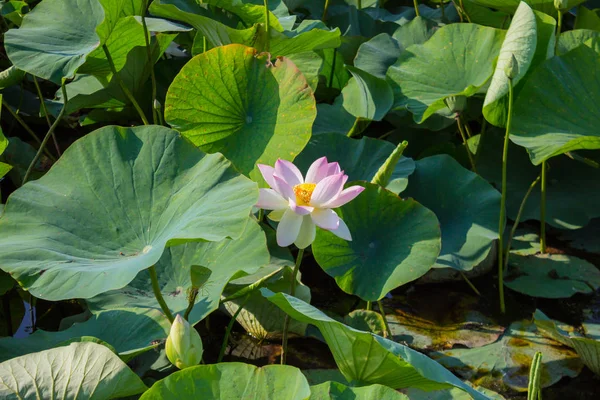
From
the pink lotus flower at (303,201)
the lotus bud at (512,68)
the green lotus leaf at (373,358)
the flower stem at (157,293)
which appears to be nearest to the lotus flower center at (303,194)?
the pink lotus flower at (303,201)

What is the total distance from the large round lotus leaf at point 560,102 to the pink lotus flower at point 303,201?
966 millimetres

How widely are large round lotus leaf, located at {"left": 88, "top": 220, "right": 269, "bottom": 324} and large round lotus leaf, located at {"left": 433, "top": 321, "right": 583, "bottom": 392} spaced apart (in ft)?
2.10

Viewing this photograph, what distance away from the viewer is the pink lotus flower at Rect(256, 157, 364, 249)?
51.3 inches

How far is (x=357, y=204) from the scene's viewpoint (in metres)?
1.74

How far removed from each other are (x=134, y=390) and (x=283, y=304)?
11.8 inches

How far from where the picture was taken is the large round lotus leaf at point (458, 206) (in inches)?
78.6

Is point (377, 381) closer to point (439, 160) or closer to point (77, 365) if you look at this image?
point (77, 365)

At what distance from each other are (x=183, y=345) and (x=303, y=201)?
37 centimetres

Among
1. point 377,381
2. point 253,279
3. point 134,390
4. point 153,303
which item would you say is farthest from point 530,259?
point 134,390

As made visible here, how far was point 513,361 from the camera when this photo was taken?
1.83 meters

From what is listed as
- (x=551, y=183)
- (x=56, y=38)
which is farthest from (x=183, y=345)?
(x=551, y=183)

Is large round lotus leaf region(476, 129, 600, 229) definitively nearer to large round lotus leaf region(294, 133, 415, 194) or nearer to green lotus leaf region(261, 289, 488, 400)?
large round lotus leaf region(294, 133, 415, 194)

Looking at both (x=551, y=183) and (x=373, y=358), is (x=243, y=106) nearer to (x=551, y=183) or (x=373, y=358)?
(x=373, y=358)

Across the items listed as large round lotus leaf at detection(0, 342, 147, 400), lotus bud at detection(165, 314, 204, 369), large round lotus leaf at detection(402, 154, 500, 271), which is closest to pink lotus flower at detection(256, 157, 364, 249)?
lotus bud at detection(165, 314, 204, 369)
